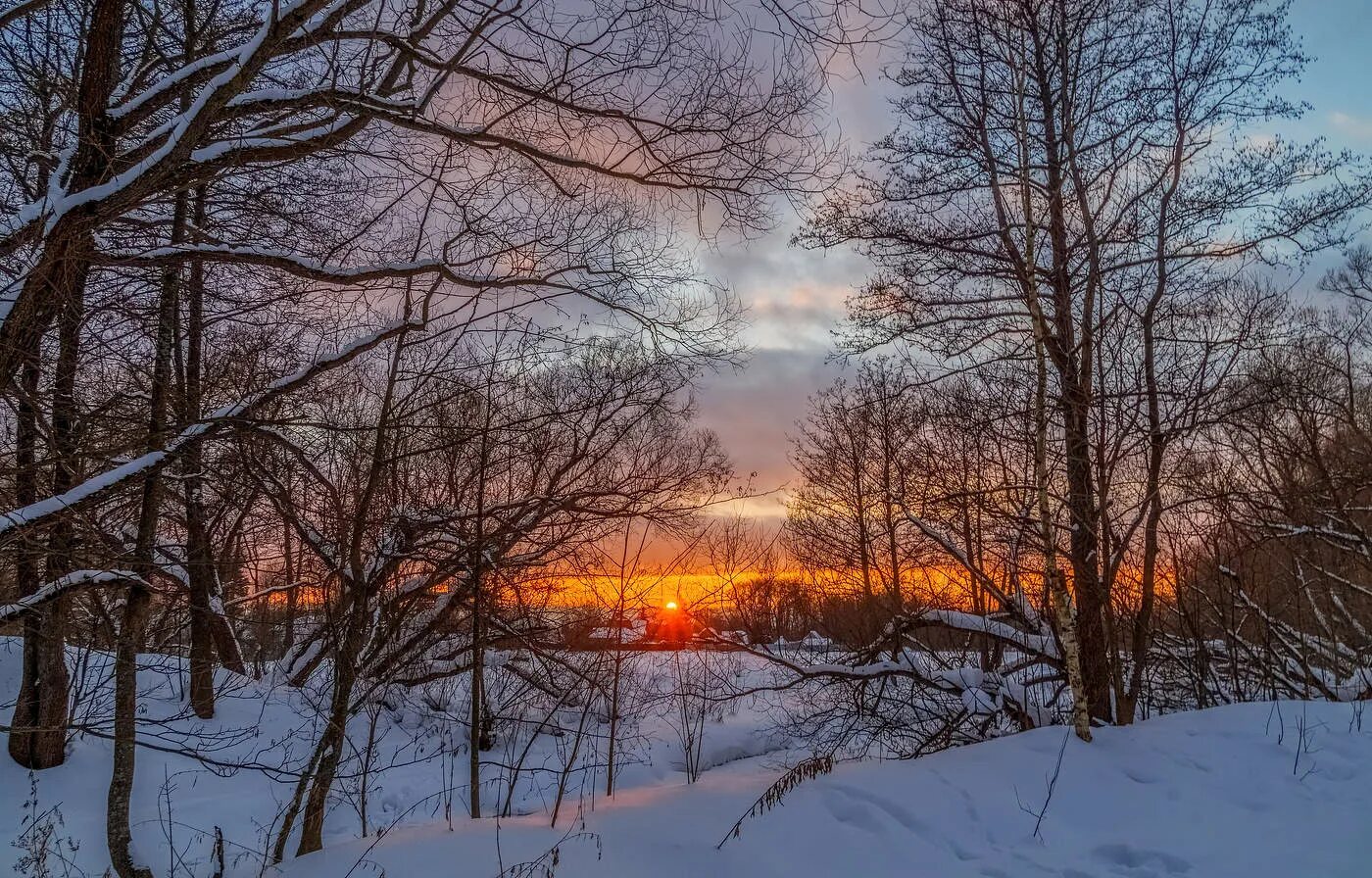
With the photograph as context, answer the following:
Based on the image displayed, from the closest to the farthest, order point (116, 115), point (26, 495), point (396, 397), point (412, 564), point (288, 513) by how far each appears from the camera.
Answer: point (116, 115) < point (26, 495) < point (288, 513) < point (396, 397) < point (412, 564)

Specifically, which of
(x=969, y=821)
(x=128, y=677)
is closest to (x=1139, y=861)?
(x=969, y=821)

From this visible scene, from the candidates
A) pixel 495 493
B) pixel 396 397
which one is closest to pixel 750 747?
pixel 495 493

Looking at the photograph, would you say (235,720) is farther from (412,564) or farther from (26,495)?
(26,495)

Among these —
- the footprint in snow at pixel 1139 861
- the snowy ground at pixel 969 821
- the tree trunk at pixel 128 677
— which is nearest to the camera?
the footprint in snow at pixel 1139 861

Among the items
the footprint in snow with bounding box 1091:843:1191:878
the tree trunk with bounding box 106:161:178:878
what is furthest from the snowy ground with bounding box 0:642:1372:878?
the tree trunk with bounding box 106:161:178:878

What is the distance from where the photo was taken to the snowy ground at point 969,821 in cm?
425

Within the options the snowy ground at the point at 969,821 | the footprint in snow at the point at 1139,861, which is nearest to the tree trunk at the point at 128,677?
the snowy ground at the point at 969,821

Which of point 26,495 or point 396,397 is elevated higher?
point 396,397

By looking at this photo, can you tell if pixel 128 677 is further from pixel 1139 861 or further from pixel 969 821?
pixel 1139 861

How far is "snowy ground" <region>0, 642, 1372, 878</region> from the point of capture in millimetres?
4250

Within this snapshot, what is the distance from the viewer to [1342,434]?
12492mm

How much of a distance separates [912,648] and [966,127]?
584cm

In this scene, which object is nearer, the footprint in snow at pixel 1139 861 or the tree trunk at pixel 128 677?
the footprint in snow at pixel 1139 861

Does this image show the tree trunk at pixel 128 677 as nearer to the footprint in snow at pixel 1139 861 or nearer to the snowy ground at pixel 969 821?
the snowy ground at pixel 969 821
